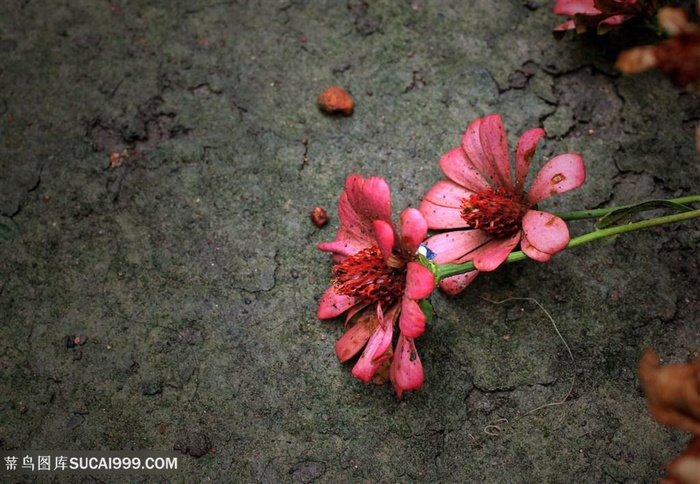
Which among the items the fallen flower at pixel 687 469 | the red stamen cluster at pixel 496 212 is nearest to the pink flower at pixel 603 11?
the red stamen cluster at pixel 496 212

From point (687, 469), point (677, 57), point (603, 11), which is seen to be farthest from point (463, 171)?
point (687, 469)

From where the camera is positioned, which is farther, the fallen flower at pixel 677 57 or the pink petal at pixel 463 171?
the pink petal at pixel 463 171

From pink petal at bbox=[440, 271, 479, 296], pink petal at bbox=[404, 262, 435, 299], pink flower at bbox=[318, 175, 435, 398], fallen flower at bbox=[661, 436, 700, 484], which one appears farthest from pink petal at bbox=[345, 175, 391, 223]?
fallen flower at bbox=[661, 436, 700, 484]

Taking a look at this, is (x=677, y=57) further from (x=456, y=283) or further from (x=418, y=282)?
(x=456, y=283)

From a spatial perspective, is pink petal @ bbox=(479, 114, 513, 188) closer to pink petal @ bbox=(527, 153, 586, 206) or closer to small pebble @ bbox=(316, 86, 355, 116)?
pink petal @ bbox=(527, 153, 586, 206)

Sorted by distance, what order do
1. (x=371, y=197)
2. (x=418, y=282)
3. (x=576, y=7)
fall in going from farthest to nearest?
(x=576, y=7) < (x=371, y=197) < (x=418, y=282)

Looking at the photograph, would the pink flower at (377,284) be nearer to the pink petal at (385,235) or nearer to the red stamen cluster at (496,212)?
the pink petal at (385,235)
